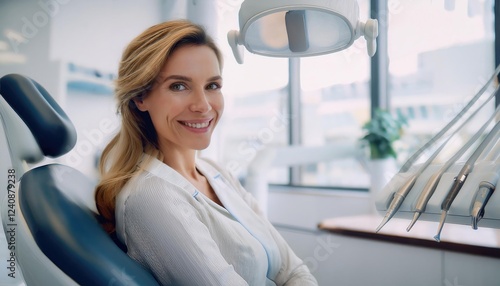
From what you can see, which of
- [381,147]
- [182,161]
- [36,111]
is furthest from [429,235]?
[36,111]

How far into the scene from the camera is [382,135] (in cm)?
195

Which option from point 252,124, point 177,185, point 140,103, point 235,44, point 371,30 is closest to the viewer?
point 371,30

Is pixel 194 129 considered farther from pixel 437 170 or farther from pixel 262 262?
pixel 437 170

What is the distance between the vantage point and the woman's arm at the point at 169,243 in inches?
30.5

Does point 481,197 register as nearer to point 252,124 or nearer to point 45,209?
point 45,209

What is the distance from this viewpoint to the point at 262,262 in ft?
3.13

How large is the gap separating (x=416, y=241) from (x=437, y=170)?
826 mm

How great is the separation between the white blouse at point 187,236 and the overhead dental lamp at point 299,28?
0.32 metres

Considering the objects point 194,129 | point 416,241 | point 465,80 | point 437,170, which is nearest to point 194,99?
point 194,129

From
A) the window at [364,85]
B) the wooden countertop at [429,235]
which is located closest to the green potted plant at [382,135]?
the window at [364,85]

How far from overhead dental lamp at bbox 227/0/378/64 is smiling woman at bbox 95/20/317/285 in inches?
9.6

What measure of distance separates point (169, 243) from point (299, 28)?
1.49 ft

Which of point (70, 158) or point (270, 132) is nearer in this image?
point (70, 158)

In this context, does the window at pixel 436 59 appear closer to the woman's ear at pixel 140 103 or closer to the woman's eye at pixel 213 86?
the woman's eye at pixel 213 86
